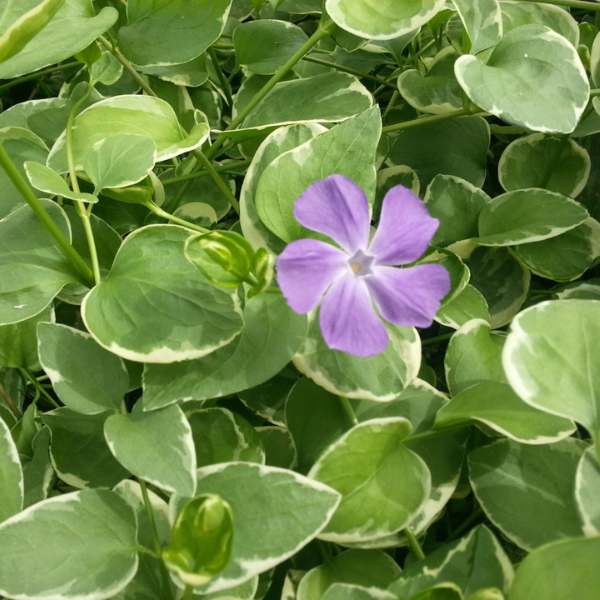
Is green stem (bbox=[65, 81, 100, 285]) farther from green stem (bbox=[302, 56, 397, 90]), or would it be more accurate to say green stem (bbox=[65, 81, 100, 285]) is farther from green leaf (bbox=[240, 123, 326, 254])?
green stem (bbox=[302, 56, 397, 90])

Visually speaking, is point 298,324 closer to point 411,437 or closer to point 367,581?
point 411,437

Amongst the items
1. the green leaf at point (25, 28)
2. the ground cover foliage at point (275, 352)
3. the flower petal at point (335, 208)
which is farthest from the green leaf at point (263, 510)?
the green leaf at point (25, 28)

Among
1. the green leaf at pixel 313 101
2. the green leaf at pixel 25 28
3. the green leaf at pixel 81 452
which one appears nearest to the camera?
the green leaf at pixel 25 28

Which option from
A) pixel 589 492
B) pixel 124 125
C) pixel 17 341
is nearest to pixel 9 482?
pixel 17 341

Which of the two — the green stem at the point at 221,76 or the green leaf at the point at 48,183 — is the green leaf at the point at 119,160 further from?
the green stem at the point at 221,76

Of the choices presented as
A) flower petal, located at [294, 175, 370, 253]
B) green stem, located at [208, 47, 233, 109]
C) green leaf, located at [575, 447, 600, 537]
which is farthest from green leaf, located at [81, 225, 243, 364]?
green stem, located at [208, 47, 233, 109]
